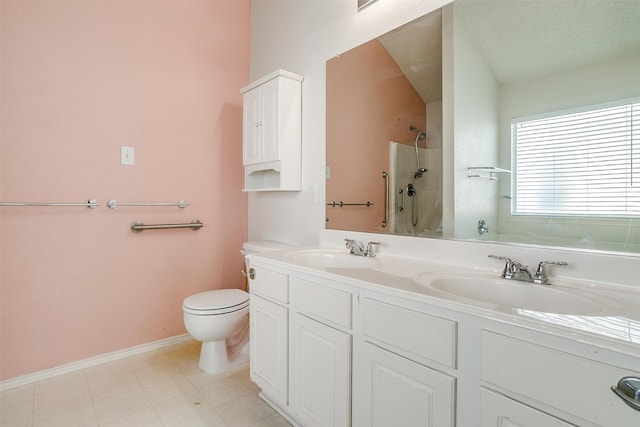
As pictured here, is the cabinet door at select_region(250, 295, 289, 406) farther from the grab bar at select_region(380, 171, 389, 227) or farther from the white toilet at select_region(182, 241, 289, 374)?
the grab bar at select_region(380, 171, 389, 227)

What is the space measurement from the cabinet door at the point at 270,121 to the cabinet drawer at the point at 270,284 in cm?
82

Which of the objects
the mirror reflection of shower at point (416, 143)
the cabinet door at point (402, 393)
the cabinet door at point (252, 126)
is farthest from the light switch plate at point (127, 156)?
the cabinet door at point (402, 393)

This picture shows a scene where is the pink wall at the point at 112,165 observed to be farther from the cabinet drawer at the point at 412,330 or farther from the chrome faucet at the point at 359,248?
the cabinet drawer at the point at 412,330

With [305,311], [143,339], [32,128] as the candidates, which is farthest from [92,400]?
[32,128]

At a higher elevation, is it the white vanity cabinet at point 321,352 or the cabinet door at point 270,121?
the cabinet door at point 270,121

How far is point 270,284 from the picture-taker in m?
1.50

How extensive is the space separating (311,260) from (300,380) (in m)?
0.57

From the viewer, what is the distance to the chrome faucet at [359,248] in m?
1.61

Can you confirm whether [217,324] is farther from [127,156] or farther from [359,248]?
[127,156]

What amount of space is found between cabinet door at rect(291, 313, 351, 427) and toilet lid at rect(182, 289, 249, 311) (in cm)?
71

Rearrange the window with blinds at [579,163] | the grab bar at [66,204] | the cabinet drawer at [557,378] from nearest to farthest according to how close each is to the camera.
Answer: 1. the cabinet drawer at [557,378]
2. the window with blinds at [579,163]
3. the grab bar at [66,204]

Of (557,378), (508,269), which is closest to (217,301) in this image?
(508,269)

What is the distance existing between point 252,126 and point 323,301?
1.48 m

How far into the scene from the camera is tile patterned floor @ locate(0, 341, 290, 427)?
59.4 inches
